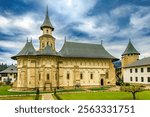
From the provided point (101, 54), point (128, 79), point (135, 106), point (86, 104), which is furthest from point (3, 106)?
point (128, 79)

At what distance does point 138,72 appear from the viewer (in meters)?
37.6

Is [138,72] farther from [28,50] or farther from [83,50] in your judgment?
[28,50]

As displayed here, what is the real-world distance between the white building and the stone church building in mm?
5039

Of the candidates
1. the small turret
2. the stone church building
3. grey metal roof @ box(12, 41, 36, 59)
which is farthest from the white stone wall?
grey metal roof @ box(12, 41, 36, 59)

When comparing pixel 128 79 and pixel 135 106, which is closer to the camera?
pixel 135 106

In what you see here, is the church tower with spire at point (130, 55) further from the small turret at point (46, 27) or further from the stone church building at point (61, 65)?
the small turret at point (46, 27)

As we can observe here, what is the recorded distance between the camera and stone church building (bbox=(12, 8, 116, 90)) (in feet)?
101

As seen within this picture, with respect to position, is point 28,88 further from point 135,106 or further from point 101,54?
point 135,106

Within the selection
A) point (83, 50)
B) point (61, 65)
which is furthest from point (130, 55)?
point (61, 65)

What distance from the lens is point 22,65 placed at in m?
31.9

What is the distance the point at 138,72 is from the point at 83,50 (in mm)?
12734

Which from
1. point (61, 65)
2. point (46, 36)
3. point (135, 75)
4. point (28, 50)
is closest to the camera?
point (28, 50)

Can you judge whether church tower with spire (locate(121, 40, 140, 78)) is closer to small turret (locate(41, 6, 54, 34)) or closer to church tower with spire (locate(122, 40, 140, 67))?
church tower with spire (locate(122, 40, 140, 67))

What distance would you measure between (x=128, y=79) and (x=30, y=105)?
121 ft
